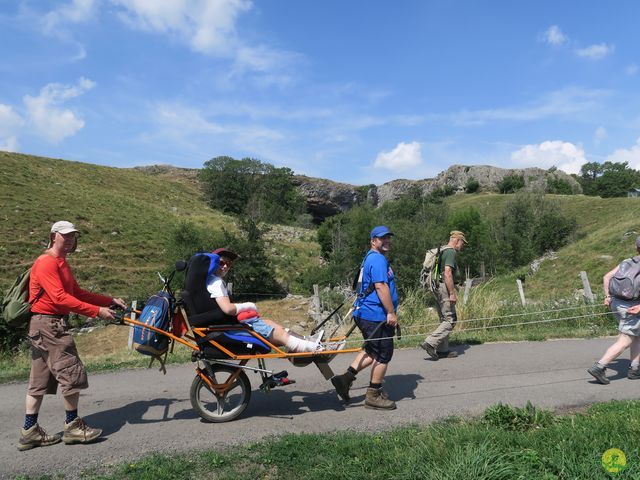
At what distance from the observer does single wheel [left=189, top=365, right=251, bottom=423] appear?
18.0 feet

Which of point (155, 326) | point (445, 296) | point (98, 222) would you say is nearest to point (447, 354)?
point (445, 296)

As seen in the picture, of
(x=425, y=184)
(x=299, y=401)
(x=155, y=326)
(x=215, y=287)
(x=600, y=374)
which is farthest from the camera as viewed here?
(x=425, y=184)

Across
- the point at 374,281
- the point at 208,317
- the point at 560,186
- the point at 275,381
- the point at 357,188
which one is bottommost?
the point at 275,381

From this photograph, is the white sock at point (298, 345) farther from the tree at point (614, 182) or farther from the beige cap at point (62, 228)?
the tree at point (614, 182)

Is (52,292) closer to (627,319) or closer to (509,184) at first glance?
(627,319)

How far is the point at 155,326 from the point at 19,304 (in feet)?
4.30

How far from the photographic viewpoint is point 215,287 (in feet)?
18.0

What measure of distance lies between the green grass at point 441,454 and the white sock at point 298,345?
105cm

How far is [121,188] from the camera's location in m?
62.6

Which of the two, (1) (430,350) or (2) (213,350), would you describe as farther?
(1) (430,350)

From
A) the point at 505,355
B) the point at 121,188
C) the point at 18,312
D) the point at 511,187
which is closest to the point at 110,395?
the point at 18,312

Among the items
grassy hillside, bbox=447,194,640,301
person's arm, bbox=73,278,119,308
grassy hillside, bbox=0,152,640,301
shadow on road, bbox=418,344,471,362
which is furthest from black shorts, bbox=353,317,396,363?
grassy hillside, bbox=447,194,640,301

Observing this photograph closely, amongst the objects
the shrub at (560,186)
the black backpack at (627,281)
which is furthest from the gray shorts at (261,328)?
the shrub at (560,186)

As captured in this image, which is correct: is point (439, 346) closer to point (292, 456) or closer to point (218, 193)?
point (292, 456)
